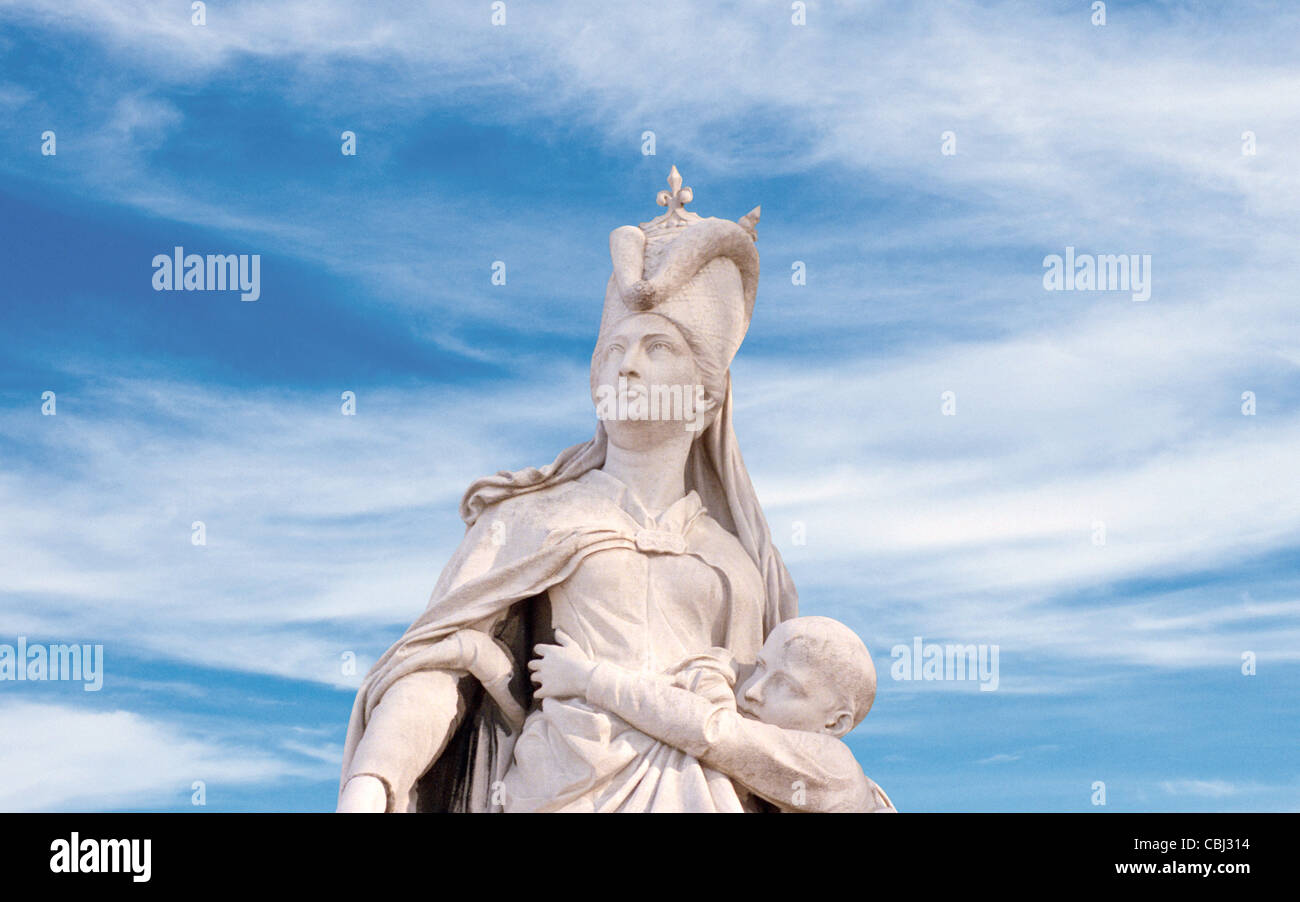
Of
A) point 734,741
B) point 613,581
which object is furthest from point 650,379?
point 734,741

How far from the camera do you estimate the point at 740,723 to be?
10656mm

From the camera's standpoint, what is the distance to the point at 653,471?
1177 cm

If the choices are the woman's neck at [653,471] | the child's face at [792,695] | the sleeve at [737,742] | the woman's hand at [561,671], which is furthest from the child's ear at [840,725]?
the woman's neck at [653,471]

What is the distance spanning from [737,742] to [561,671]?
96 centimetres

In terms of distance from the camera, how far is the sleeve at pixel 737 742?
1059 centimetres

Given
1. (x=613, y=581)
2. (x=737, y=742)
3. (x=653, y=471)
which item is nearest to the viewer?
(x=737, y=742)

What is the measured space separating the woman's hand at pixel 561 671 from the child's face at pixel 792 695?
808 millimetres

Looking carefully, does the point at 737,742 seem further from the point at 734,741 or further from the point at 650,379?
the point at 650,379

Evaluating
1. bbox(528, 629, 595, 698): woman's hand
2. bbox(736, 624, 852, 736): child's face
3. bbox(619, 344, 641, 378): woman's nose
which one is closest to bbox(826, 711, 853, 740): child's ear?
bbox(736, 624, 852, 736): child's face

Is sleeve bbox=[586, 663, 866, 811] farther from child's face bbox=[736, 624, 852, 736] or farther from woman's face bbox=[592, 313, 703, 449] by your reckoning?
woman's face bbox=[592, 313, 703, 449]

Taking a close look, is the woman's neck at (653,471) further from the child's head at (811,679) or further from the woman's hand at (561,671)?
the child's head at (811,679)

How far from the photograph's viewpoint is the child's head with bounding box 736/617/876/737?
35.5ft
